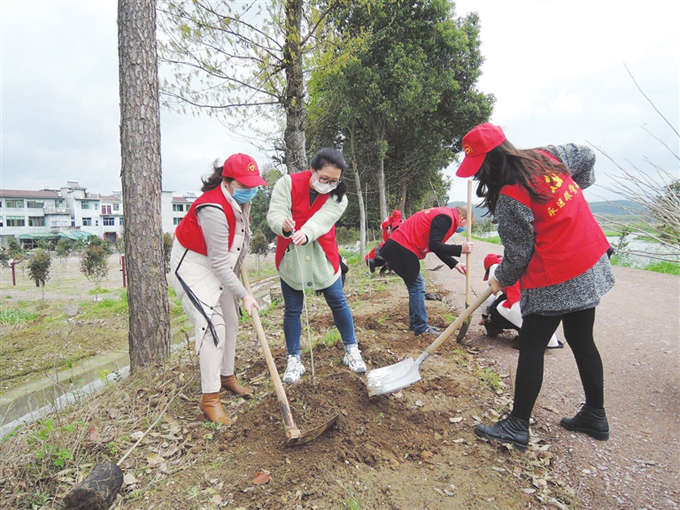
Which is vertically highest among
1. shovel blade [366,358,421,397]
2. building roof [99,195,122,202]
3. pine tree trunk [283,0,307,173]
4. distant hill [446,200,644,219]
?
building roof [99,195,122,202]

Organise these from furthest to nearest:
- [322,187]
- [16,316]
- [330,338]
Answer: [16,316] < [330,338] < [322,187]

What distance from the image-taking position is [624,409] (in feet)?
8.59

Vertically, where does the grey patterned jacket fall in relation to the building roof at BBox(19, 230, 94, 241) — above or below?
below

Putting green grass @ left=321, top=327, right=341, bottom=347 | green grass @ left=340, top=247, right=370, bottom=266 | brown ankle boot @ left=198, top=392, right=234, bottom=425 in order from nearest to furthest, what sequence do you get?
brown ankle boot @ left=198, top=392, right=234, bottom=425, green grass @ left=321, top=327, right=341, bottom=347, green grass @ left=340, top=247, right=370, bottom=266

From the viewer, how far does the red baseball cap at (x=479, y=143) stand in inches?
80.9

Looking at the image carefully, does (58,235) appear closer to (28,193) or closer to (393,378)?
(28,193)

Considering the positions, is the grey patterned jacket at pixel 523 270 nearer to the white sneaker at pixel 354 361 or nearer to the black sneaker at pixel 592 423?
the black sneaker at pixel 592 423

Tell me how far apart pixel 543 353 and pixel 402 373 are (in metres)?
1.04

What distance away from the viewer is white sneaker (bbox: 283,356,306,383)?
301 cm

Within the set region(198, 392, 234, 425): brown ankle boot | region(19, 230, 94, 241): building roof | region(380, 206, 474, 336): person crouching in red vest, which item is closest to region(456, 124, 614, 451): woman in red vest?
region(198, 392, 234, 425): brown ankle boot

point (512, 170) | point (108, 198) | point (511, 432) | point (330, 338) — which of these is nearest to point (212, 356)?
point (330, 338)

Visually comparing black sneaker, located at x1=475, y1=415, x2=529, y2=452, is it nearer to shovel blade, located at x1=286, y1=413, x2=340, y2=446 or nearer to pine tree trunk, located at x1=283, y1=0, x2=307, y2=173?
shovel blade, located at x1=286, y1=413, x2=340, y2=446

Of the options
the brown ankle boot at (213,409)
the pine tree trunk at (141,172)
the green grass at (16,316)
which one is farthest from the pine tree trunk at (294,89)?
the green grass at (16,316)

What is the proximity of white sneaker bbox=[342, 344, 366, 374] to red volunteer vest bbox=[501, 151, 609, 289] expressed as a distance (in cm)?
159
